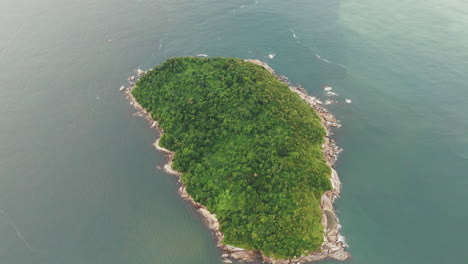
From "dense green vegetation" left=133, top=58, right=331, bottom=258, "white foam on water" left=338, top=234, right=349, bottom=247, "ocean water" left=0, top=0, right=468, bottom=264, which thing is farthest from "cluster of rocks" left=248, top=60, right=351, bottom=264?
"ocean water" left=0, top=0, right=468, bottom=264

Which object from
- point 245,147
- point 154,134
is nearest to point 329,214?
point 245,147

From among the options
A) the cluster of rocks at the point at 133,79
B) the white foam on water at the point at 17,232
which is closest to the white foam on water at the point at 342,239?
the white foam on water at the point at 17,232

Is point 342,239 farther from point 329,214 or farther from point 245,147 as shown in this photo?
point 245,147

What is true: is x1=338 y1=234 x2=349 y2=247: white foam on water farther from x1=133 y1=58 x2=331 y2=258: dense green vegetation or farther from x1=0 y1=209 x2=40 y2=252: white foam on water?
x1=0 y1=209 x2=40 y2=252: white foam on water

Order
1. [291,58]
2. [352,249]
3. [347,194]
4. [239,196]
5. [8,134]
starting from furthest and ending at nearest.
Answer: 1. [291,58]
2. [8,134]
3. [347,194]
4. [239,196]
5. [352,249]

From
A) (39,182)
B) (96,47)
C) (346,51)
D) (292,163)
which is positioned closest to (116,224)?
(39,182)

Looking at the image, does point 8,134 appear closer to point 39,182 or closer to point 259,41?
point 39,182

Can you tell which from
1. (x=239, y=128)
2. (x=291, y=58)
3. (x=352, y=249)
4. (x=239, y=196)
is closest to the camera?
(x=352, y=249)
